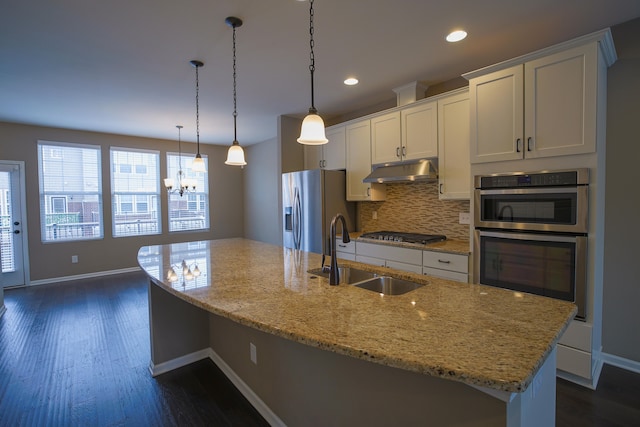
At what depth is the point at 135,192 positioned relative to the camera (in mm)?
5914

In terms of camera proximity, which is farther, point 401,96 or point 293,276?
point 401,96

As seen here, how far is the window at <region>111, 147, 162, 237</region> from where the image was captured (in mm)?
5723

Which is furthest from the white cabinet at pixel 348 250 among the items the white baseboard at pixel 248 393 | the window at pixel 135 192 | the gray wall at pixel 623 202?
the window at pixel 135 192

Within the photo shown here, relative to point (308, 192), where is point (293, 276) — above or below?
below

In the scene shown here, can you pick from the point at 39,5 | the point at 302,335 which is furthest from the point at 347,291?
the point at 39,5

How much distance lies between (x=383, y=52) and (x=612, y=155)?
1984 millimetres

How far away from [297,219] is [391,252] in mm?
1411

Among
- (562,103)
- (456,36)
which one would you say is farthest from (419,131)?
(562,103)

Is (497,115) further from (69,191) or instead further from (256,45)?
(69,191)

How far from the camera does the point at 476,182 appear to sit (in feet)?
8.51

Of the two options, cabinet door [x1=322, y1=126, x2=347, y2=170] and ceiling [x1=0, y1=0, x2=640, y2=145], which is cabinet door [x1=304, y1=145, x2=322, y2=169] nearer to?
cabinet door [x1=322, y1=126, x2=347, y2=170]

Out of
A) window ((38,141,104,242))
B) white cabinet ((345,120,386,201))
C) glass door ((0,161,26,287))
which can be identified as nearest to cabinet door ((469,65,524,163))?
white cabinet ((345,120,386,201))

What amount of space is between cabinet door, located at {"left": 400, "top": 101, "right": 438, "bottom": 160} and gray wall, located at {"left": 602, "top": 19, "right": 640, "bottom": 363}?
4.31 feet

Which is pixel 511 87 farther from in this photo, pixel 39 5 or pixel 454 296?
pixel 39 5
